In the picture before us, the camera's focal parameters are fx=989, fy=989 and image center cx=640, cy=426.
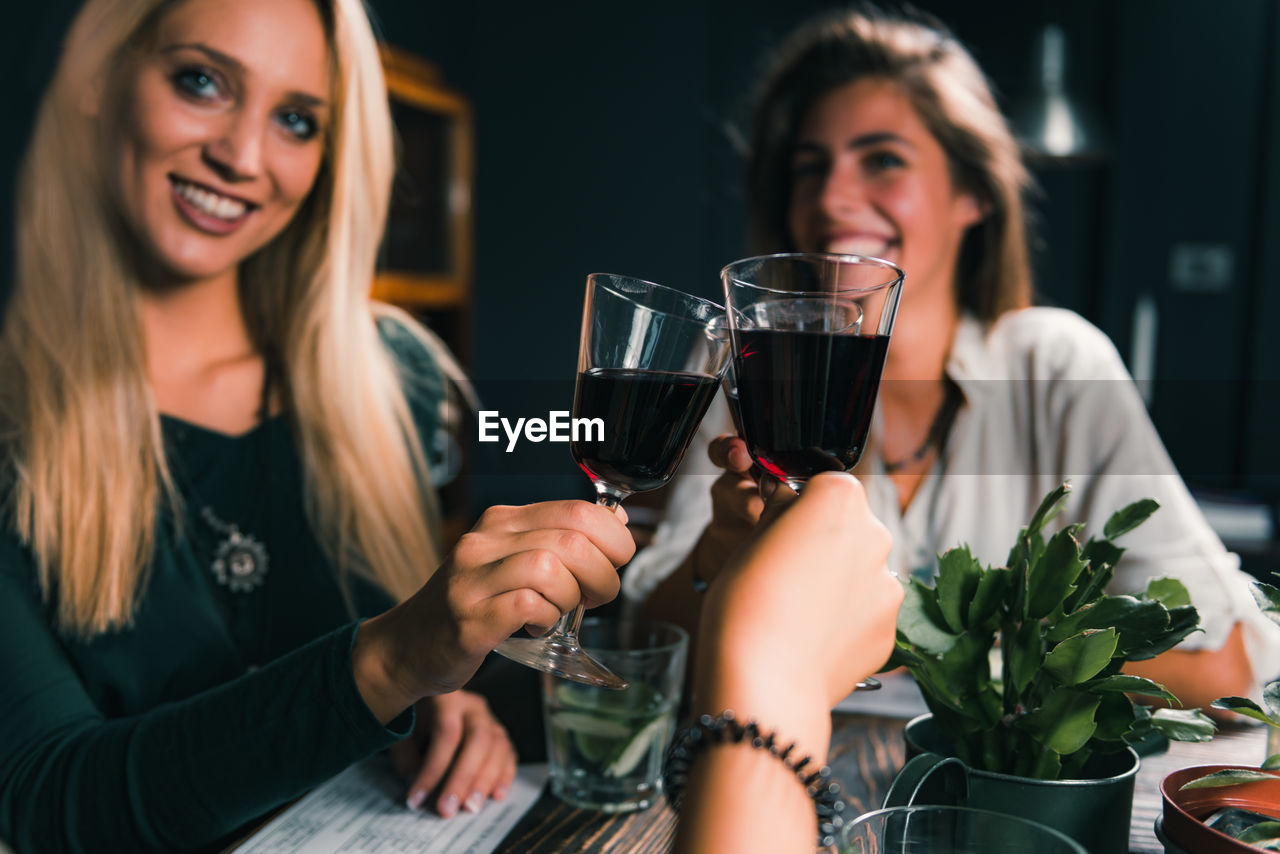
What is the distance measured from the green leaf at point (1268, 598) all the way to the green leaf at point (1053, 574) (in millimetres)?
127

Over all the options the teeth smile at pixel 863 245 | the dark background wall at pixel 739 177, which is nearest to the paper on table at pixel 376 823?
the teeth smile at pixel 863 245

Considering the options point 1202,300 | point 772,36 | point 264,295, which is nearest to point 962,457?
point 264,295

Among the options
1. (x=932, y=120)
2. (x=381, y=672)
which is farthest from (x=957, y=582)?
(x=932, y=120)

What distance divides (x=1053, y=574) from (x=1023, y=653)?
7cm

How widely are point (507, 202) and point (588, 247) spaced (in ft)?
1.77

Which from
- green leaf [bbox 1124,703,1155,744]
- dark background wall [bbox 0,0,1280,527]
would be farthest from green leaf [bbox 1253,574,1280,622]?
dark background wall [bbox 0,0,1280,527]

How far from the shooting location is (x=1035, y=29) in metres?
4.99

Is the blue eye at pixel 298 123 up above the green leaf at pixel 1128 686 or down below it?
above

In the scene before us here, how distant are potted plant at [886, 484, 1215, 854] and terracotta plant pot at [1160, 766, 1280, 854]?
1.2 inches

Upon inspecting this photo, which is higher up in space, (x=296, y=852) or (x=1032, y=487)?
(x=1032, y=487)

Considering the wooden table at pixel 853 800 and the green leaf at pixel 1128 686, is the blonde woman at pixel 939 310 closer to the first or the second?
the wooden table at pixel 853 800

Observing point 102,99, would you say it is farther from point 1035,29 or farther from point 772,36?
point 1035,29

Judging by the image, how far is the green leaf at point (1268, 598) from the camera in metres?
0.72

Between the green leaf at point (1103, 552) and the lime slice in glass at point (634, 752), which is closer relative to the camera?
the green leaf at point (1103, 552)
